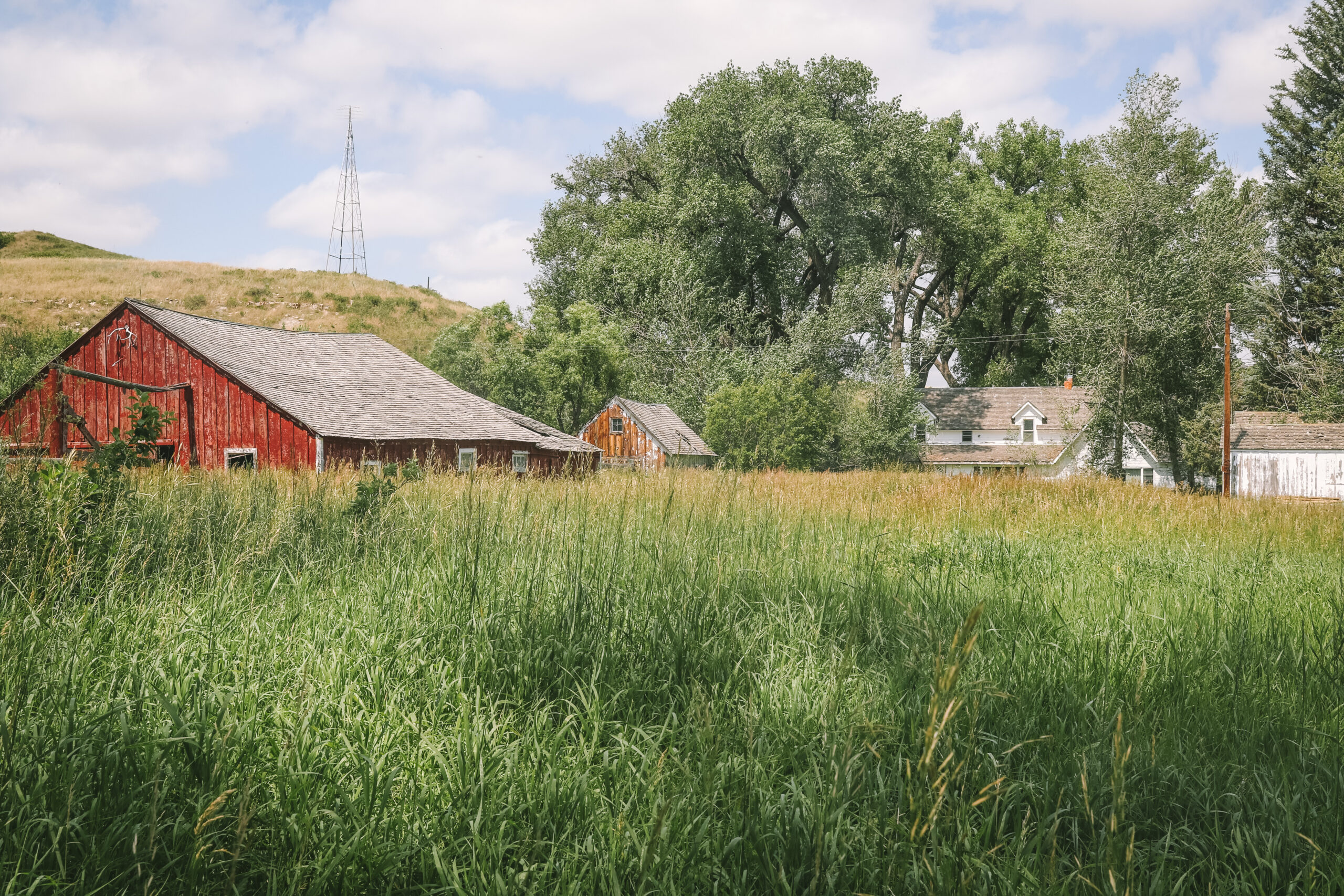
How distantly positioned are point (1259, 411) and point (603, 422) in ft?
Result: 100

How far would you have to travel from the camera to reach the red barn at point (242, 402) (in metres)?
19.8

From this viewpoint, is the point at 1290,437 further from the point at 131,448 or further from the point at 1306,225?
the point at 131,448

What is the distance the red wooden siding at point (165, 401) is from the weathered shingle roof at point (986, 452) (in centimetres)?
3504

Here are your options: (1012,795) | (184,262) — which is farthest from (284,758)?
(184,262)

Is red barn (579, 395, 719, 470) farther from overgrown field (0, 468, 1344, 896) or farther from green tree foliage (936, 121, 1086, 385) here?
overgrown field (0, 468, 1344, 896)

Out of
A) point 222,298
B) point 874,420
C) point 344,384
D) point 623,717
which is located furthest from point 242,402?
point 222,298

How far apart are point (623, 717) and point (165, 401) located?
2267cm

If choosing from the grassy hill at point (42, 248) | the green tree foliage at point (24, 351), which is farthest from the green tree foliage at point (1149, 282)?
the grassy hill at point (42, 248)

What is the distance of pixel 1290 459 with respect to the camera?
31.2 metres

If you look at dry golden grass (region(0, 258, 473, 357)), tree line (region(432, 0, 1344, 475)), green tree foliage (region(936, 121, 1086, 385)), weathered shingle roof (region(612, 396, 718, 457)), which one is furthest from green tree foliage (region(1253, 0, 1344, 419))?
dry golden grass (region(0, 258, 473, 357))

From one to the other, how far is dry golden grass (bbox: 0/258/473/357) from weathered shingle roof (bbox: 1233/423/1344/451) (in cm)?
4517

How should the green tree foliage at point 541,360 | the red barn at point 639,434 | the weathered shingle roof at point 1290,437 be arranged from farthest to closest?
the green tree foliage at point 541,360, the red barn at point 639,434, the weathered shingle roof at point 1290,437

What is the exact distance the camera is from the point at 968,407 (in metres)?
49.8

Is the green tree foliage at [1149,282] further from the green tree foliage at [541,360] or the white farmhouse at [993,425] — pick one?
the green tree foliage at [541,360]
